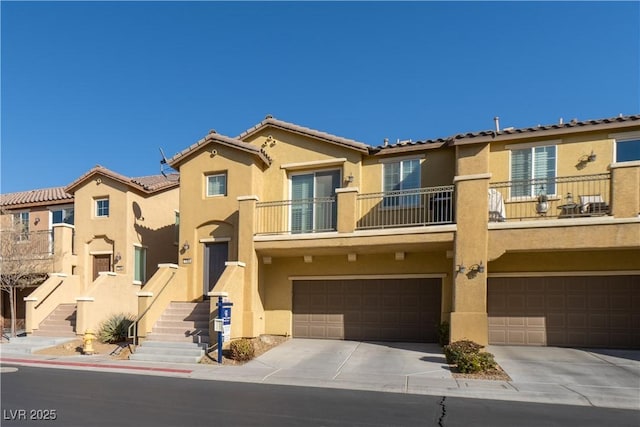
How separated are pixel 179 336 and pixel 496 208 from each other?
36.5ft

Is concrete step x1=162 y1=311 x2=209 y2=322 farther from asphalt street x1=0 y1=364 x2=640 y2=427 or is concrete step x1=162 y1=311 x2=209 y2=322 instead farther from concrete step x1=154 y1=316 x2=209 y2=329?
asphalt street x1=0 y1=364 x2=640 y2=427

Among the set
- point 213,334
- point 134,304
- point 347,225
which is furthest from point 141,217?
point 347,225

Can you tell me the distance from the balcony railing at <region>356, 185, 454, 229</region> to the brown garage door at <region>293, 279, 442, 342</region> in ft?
7.39

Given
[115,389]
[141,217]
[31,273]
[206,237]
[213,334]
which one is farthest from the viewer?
[141,217]

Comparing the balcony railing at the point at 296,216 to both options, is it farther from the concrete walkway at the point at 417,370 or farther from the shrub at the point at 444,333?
the shrub at the point at 444,333

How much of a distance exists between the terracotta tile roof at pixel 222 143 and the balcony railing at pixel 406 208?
4.21 meters

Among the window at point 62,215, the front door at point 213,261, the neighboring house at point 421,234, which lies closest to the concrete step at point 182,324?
the neighboring house at point 421,234

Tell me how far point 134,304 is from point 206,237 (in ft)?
18.3

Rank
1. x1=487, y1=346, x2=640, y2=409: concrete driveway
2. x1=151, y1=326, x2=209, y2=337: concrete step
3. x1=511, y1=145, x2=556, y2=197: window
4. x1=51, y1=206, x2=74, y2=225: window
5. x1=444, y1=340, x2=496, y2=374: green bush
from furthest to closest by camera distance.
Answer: x1=51, y1=206, x2=74, y2=225: window
x1=511, y1=145, x2=556, y2=197: window
x1=151, y1=326, x2=209, y2=337: concrete step
x1=444, y1=340, x2=496, y2=374: green bush
x1=487, y1=346, x2=640, y2=409: concrete driveway

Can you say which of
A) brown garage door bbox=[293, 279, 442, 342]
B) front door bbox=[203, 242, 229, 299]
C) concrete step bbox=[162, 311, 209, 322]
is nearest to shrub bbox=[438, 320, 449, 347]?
brown garage door bbox=[293, 279, 442, 342]

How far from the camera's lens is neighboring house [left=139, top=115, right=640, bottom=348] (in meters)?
12.1

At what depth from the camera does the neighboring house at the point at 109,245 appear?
57.1 ft

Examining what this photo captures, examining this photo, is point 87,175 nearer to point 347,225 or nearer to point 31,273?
point 31,273

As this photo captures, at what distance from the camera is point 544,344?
13398 mm
